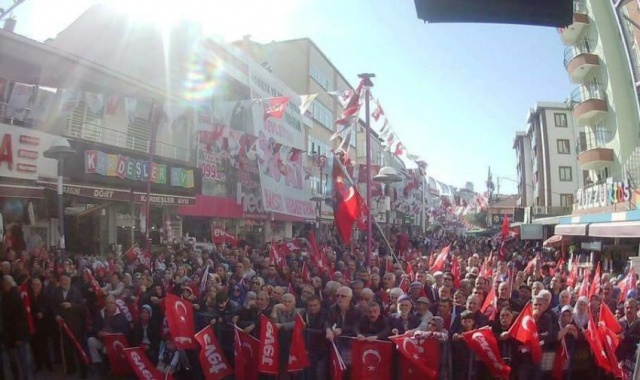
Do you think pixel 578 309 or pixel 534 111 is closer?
pixel 578 309

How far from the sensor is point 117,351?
7.49 metres

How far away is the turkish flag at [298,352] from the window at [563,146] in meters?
49.0

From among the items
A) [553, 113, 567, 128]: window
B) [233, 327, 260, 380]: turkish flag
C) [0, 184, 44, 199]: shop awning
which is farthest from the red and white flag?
[553, 113, 567, 128]: window

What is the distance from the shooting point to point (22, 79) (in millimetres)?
13609

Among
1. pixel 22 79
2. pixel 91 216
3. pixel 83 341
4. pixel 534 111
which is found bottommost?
pixel 83 341

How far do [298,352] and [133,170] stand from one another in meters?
11.5

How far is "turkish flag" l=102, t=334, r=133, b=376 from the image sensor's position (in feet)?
24.5

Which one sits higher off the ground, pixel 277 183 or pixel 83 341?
pixel 277 183

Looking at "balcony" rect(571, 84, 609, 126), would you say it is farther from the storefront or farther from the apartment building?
the apartment building

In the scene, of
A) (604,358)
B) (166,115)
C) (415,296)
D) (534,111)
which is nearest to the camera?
(604,358)

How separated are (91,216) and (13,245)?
4.22 m

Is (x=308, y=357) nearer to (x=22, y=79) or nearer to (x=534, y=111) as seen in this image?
(x=22, y=79)

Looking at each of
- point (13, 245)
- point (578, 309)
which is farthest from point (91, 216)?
point (578, 309)

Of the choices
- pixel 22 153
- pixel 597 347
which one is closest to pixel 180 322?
pixel 597 347
